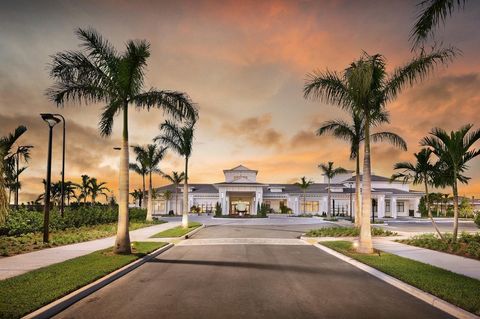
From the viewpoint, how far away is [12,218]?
18.2 meters

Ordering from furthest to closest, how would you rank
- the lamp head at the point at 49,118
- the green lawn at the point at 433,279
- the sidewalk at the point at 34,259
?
the lamp head at the point at 49,118 → the sidewalk at the point at 34,259 → the green lawn at the point at 433,279

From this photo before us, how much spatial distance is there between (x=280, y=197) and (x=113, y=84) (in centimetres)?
5226

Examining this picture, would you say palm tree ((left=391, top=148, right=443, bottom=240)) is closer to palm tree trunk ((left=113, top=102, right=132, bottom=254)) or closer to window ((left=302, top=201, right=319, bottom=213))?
palm tree trunk ((left=113, top=102, right=132, bottom=254))

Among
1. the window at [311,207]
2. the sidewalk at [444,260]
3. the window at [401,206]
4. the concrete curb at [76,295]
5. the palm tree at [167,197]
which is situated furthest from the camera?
the palm tree at [167,197]

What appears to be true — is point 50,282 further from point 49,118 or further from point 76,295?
point 49,118

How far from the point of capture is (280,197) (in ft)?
209

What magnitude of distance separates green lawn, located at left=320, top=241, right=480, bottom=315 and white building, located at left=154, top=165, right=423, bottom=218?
44.0 metres

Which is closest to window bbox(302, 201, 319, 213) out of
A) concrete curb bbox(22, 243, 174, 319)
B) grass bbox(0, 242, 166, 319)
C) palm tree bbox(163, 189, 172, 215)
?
palm tree bbox(163, 189, 172, 215)

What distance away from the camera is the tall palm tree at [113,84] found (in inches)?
523

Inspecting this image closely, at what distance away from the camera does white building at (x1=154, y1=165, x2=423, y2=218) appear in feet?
186

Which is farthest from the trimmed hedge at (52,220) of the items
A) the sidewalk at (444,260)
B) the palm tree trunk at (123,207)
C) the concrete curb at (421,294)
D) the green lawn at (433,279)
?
the sidewalk at (444,260)

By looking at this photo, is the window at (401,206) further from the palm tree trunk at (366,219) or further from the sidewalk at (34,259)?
the sidewalk at (34,259)

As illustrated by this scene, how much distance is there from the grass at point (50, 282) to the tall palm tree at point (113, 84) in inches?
76.1

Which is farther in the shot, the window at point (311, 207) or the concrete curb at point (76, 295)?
the window at point (311, 207)
